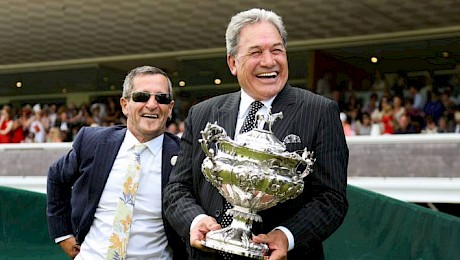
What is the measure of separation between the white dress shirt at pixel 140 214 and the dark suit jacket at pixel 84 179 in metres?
0.03

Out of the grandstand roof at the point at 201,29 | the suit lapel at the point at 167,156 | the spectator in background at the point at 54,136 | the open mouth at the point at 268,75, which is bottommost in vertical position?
the spectator in background at the point at 54,136

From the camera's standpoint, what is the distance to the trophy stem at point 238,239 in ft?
5.92

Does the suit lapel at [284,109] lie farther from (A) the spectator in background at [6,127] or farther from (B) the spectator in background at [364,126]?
(A) the spectator in background at [6,127]

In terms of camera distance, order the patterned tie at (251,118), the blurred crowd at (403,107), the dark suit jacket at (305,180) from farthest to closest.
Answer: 1. the blurred crowd at (403,107)
2. the patterned tie at (251,118)
3. the dark suit jacket at (305,180)

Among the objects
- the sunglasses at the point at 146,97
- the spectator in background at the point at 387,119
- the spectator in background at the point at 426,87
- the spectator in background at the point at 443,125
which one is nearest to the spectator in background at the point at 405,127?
the spectator in background at the point at 387,119

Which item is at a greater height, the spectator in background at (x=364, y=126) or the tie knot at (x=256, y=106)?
the tie knot at (x=256, y=106)

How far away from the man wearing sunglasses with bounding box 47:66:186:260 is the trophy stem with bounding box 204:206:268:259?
847mm

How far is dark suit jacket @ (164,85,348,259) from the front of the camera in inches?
77.5

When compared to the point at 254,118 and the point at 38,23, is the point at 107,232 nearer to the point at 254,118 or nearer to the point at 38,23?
the point at 254,118

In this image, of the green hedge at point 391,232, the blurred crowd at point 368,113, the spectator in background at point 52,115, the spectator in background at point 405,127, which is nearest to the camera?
the green hedge at point 391,232

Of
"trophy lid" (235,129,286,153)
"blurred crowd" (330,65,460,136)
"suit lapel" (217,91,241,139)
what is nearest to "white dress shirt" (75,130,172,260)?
"suit lapel" (217,91,241,139)

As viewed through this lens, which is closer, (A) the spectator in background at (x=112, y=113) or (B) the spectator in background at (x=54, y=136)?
(B) the spectator in background at (x=54, y=136)

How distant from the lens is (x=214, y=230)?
1.91 metres

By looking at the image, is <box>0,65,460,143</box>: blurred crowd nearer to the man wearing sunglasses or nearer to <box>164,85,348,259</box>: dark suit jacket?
the man wearing sunglasses
